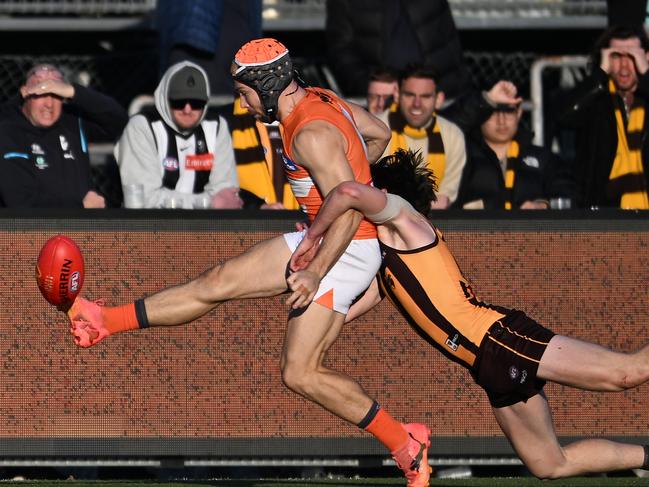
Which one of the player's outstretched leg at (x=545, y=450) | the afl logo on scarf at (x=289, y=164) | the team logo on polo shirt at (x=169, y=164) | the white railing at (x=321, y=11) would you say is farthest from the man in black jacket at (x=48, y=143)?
the player's outstretched leg at (x=545, y=450)

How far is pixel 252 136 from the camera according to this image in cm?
1027

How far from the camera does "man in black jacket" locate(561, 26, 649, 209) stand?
34.5 ft

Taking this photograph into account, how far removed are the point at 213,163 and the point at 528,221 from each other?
7.31ft

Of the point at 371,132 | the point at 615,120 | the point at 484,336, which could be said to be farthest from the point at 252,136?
the point at 484,336

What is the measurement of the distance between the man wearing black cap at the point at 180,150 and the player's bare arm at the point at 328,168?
8.62 feet

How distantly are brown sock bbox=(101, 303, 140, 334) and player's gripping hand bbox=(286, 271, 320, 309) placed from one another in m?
1.12

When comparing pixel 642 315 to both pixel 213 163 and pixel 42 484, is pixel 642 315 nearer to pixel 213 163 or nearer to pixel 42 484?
pixel 213 163

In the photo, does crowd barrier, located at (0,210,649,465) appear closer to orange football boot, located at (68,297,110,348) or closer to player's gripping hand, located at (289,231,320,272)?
orange football boot, located at (68,297,110,348)

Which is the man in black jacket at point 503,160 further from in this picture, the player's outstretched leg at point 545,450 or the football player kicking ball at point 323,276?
the player's outstretched leg at point 545,450

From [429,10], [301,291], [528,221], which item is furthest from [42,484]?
[429,10]

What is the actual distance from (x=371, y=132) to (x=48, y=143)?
114 inches

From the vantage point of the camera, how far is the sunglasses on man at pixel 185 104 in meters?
10.1

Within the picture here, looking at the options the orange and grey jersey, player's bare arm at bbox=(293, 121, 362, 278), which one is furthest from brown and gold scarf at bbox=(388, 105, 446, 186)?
player's bare arm at bbox=(293, 121, 362, 278)

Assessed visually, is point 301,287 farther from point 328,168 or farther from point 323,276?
point 328,168
